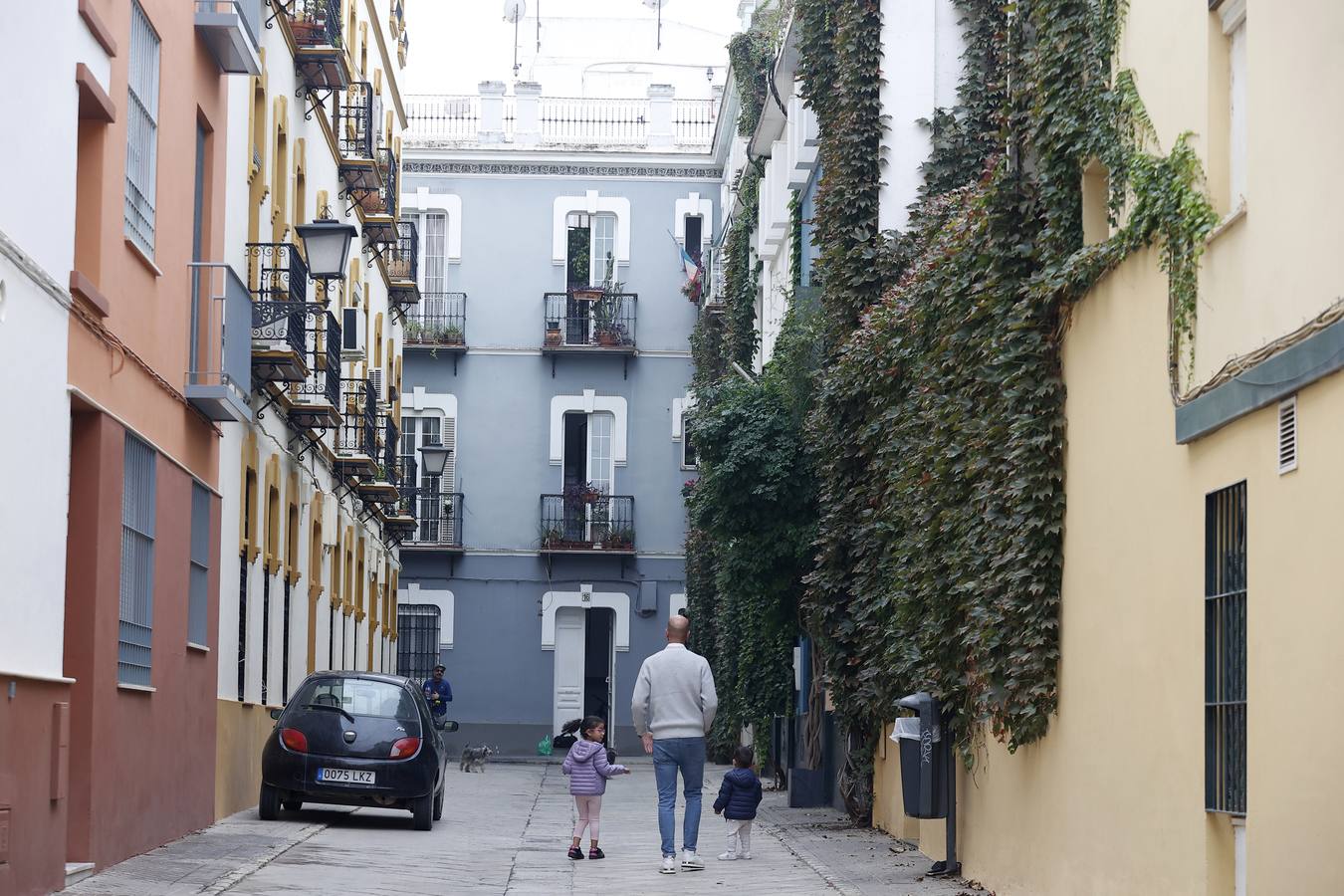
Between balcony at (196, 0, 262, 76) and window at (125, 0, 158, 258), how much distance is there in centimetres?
172

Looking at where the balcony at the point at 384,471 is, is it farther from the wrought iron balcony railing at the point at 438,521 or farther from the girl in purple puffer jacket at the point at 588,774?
the girl in purple puffer jacket at the point at 588,774

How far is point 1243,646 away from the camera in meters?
8.57

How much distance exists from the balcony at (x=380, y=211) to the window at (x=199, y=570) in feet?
43.2

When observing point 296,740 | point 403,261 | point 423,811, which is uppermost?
point 403,261

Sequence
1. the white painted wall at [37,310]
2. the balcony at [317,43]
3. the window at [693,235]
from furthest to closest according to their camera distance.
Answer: the window at [693,235] → the balcony at [317,43] → the white painted wall at [37,310]

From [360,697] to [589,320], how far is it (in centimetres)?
2752

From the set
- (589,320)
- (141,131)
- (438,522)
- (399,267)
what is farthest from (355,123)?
(438,522)

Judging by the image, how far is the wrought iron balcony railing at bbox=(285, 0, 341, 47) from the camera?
2323 cm

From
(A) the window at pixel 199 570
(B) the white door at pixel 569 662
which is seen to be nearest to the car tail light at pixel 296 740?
(A) the window at pixel 199 570

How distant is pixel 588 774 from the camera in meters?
15.6

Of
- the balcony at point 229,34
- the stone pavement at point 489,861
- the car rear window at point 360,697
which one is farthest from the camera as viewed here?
the car rear window at point 360,697

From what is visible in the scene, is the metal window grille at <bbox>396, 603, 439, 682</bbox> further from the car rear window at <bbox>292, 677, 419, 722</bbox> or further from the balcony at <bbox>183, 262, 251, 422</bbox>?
the balcony at <bbox>183, 262, 251, 422</bbox>

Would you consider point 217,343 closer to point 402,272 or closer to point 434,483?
point 402,272

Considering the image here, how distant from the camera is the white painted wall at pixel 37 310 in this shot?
10711mm
